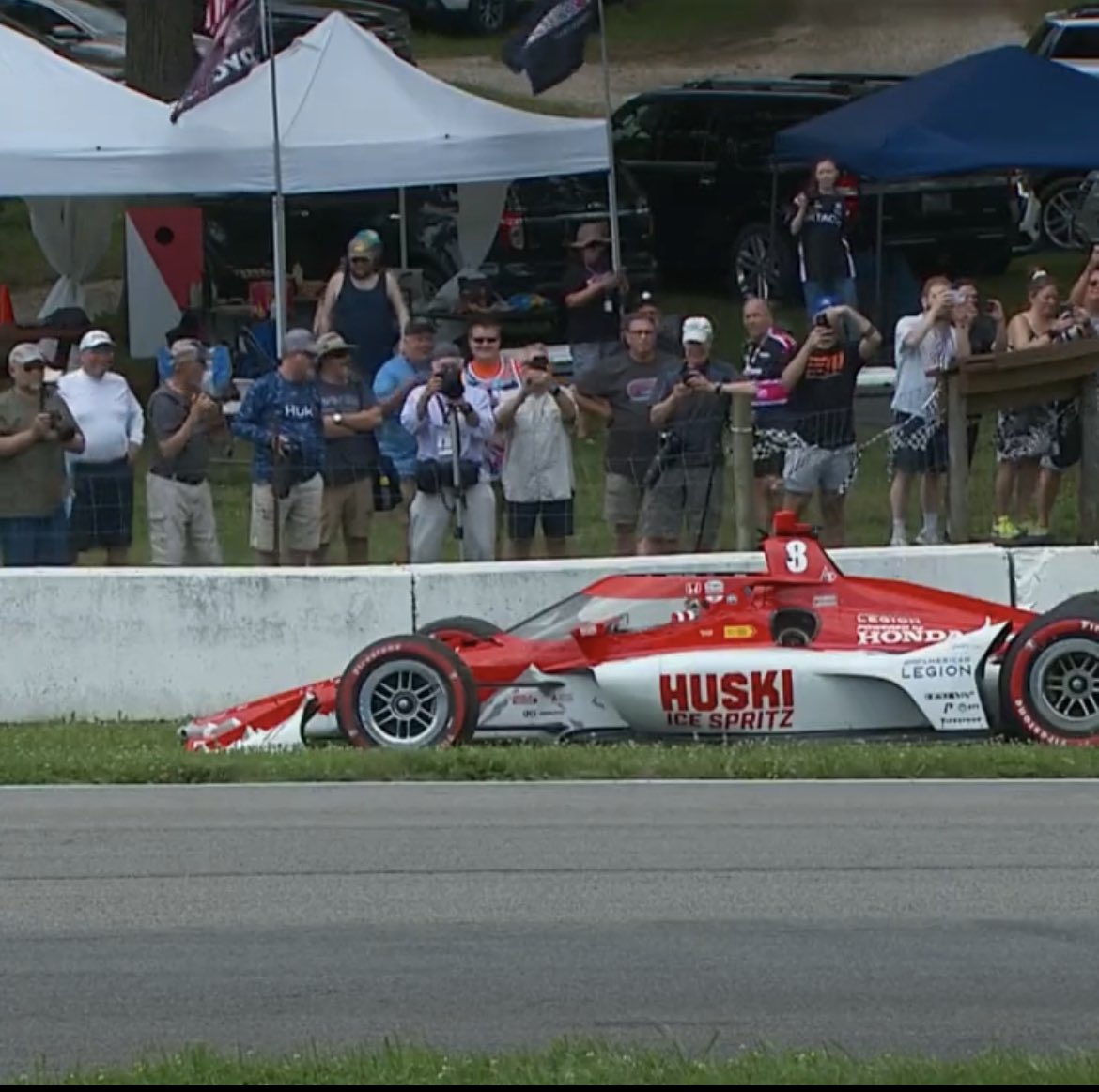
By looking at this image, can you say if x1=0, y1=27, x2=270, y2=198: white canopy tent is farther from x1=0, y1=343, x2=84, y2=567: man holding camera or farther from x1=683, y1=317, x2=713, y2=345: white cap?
x1=683, y1=317, x2=713, y2=345: white cap

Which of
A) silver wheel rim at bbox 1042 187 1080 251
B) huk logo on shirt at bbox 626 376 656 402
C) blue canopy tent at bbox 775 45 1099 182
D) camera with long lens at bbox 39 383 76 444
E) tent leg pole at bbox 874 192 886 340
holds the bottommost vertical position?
camera with long lens at bbox 39 383 76 444

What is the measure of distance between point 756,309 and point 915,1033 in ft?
→ 28.3

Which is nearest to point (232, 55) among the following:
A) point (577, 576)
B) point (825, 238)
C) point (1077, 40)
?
point (825, 238)

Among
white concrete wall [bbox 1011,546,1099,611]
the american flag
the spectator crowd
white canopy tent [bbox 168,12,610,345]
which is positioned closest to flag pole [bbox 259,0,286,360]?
white canopy tent [bbox 168,12,610,345]

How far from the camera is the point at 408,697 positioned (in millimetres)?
11734

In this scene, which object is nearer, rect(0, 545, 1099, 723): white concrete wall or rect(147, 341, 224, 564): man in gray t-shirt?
rect(0, 545, 1099, 723): white concrete wall

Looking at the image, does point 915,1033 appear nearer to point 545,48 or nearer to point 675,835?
point 675,835

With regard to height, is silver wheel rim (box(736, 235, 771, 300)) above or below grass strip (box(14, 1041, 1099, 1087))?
above

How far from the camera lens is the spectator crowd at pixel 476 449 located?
14.0 m

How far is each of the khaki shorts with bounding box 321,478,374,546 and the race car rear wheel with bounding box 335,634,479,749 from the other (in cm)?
256

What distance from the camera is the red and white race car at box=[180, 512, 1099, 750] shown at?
11.4 m

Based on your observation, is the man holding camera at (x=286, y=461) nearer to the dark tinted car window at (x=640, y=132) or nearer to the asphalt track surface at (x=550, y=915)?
the asphalt track surface at (x=550, y=915)

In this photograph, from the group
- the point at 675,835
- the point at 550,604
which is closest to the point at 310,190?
the point at 550,604

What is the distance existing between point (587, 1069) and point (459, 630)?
6654 millimetres
